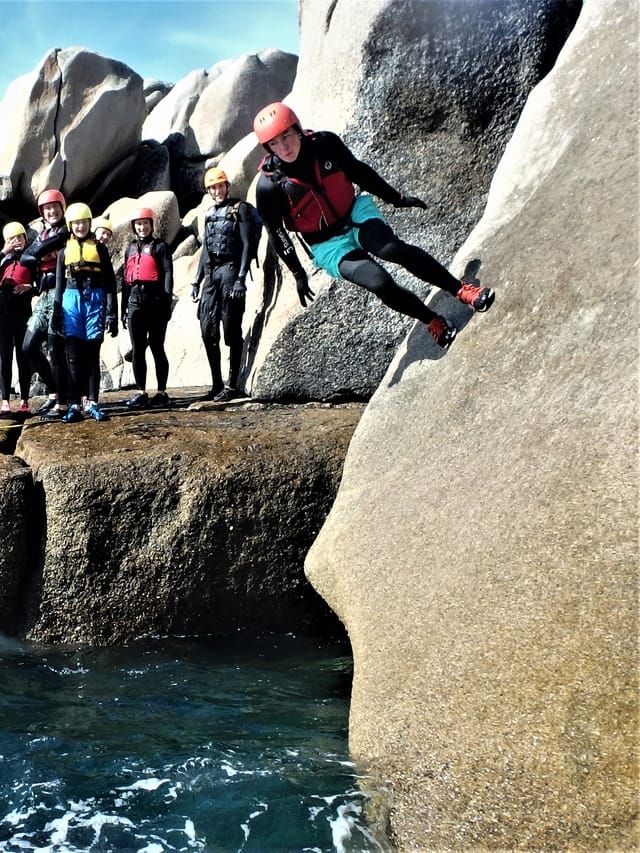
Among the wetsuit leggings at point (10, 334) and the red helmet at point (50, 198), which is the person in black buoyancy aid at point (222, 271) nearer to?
the red helmet at point (50, 198)

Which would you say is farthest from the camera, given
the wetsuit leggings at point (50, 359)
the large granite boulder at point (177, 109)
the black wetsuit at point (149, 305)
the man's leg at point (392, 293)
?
the large granite boulder at point (177, 109)

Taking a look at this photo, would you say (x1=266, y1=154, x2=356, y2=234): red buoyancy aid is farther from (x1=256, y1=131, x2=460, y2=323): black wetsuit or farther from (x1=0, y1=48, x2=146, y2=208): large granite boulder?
(x1=0, y1=48, x2=146, y2=208): large granite boulder

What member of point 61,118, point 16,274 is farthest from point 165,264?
point 61,118

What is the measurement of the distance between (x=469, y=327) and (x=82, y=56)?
16702mm

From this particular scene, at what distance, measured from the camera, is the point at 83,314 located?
6.60m

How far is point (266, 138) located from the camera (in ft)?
16.3

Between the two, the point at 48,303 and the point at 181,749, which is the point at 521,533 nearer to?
the point at 181,749

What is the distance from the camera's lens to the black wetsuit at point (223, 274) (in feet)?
24.3

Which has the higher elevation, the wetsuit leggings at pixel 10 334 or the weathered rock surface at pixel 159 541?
the wetsuit leggings at pixel 10 334

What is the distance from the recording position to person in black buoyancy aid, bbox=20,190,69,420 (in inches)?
271

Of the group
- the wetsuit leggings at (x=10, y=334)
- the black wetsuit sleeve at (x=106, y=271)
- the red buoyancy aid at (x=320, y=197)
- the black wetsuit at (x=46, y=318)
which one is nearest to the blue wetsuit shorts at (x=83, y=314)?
the black wetsuit sleeve at (x=106, y=271)

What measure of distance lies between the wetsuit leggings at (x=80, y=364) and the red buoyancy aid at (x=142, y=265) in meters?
1.03

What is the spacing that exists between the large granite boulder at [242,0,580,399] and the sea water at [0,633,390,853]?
8.70 ft

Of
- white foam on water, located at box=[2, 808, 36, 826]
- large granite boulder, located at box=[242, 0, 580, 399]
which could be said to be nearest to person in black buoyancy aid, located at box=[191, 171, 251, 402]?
large granite boulder, located at box=[242, 0, 580, 399]
